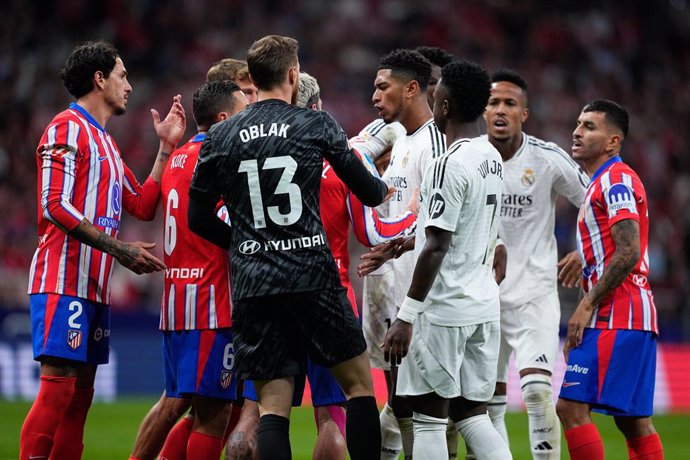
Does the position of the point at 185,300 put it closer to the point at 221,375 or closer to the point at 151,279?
the point at 221,375

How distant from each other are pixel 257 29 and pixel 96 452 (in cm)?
1275

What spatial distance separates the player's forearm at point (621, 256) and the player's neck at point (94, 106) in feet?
10.9

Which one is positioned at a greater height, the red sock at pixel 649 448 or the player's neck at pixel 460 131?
the player's neck at pixel 460 131

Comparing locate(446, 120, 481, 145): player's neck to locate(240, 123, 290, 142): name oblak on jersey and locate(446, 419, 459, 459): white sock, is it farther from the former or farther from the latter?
locate(446, 419, 459, 459): white sock

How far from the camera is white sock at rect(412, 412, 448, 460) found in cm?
569

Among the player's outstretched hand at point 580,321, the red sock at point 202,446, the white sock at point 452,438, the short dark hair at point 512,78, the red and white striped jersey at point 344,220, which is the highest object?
the short dark hair at point 512,78

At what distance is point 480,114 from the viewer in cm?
591

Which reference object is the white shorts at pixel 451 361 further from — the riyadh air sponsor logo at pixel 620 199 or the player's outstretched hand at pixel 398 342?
the riyadh air sponsor logo at pixel 620 199

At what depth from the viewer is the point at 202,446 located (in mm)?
6047

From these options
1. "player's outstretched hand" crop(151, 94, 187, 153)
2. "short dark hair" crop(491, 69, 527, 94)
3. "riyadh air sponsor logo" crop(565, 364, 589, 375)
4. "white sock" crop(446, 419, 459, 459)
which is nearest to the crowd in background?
"short dark hair" crop(491, 69, 527, 94)

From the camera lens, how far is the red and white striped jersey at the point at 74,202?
6082 millimetres

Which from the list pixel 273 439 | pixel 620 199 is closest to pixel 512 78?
pixel 620 199

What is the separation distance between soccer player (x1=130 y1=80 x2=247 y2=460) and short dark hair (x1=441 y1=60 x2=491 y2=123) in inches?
57.5

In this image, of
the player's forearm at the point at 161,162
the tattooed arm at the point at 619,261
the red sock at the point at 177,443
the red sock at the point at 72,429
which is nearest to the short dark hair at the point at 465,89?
the tattooed arm at the point at 619,261
